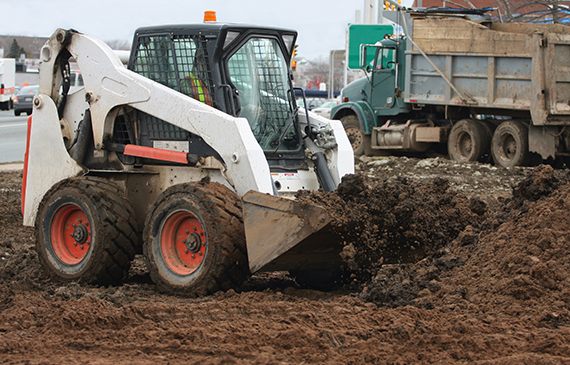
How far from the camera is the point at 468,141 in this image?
1612cm

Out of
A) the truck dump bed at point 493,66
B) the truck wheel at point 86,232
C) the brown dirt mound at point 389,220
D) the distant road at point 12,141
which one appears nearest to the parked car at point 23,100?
the distant road at point 12,141

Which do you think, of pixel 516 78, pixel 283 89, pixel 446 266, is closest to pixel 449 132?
pixel 516 78

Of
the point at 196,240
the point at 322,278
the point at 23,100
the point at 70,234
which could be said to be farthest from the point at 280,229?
the point at 23,100

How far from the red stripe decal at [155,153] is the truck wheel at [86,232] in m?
0.36

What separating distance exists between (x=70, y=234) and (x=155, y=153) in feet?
3.74

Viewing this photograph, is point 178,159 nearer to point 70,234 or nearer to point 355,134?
point 70,234

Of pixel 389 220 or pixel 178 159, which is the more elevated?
pixel 178 159

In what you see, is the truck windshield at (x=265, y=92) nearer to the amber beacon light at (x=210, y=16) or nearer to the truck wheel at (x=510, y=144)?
the amber beacon light at (x=210, y=16)

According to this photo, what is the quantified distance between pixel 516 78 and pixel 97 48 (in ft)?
33.1

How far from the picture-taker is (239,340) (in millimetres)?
4254

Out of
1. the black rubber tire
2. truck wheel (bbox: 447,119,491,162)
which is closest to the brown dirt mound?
the black rubber tire

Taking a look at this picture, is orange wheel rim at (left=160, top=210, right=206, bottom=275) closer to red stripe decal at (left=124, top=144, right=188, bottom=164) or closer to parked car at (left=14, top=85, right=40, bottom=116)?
red stripe decal at (left=124, top=144, right=188, bottom=164)

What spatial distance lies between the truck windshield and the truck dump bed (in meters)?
8.55

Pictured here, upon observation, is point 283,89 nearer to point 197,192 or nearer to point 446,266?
point 197,192
